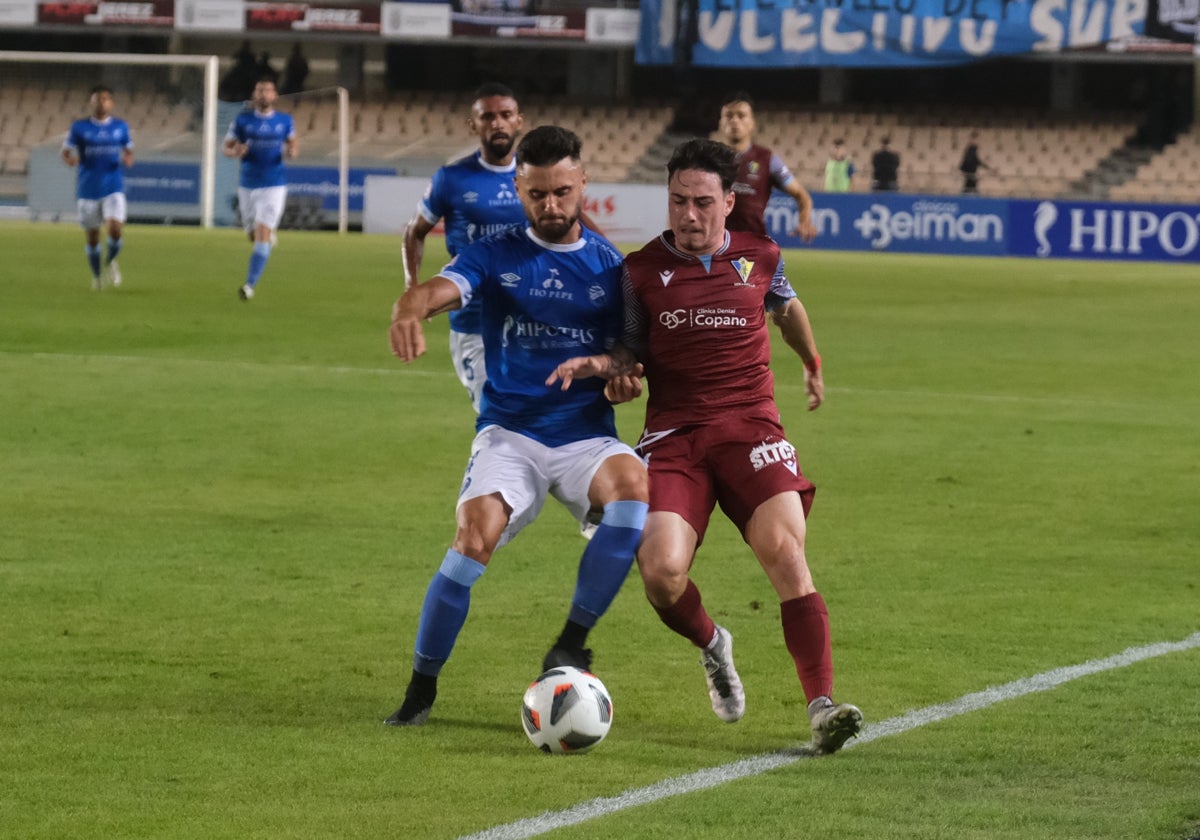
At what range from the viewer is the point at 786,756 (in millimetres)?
5582

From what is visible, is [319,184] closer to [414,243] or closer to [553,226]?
[414,243]

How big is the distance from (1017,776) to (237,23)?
4429cm

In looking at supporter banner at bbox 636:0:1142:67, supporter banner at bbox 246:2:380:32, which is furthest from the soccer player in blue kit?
supporter banner at bbox 246:2:380:32

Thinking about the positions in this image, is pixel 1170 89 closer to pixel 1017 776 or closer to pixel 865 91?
pixel 865 91

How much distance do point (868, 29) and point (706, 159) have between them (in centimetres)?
3938

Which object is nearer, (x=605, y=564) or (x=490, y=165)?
(x=605, y=564)

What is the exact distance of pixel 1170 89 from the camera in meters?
46.6

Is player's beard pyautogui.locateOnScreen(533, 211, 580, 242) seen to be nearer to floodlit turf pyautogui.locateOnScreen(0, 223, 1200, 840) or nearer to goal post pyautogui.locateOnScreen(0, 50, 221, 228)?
floodlit turf pyautogui.locateOnScreen(0, 223, 1200, 840)

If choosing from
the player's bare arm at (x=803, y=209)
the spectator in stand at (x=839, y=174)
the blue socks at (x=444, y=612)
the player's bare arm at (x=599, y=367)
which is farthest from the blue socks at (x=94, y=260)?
the spectator in stand at (x=839, y=174)

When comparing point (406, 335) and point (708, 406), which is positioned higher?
point (406, 335)

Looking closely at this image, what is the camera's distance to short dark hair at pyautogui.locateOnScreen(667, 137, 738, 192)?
6039mm

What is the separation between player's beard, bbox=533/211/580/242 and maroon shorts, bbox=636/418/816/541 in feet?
2.28

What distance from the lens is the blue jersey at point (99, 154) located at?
24.2 meters

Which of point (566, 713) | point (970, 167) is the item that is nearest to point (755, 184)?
point (566, 713)
